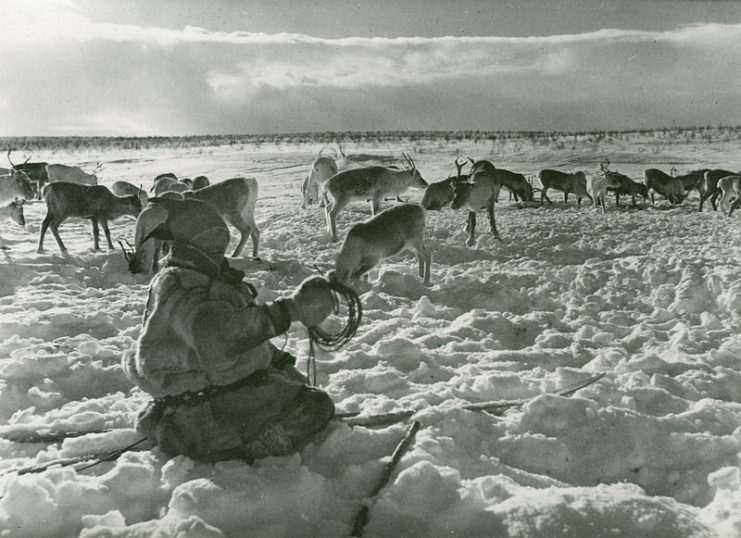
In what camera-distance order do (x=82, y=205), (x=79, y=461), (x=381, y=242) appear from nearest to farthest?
(x=79, y=461) < (x=381, y=242) < (x=82, y=205)

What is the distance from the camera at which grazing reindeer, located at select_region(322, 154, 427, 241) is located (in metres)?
10.6

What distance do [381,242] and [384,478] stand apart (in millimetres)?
Answer: 4264

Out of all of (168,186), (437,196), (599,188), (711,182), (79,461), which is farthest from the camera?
(599,188)

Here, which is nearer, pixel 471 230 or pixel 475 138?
pixel 471 230

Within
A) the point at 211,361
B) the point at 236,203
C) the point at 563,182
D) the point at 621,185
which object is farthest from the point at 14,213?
the point at 621,185

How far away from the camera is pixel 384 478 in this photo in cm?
315

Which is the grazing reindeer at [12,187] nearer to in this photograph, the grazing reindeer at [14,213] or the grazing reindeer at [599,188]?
the grazing reindeer at [14,213]

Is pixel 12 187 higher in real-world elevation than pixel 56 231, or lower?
higher

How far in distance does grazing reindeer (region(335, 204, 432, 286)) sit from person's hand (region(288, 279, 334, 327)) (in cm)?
368

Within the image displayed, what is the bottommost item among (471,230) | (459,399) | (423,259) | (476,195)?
(459,399)

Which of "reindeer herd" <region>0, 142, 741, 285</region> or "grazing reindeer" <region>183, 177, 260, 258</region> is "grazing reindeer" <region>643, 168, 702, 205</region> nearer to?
"reindeer herd" <region>0, 142, 741, 285</region>

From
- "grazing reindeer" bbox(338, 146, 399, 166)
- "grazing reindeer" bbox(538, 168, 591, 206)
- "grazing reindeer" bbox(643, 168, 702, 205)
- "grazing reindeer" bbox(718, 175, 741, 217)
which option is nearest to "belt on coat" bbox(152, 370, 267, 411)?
"grazing reindeer" bbox(718, 175, 741, 217)

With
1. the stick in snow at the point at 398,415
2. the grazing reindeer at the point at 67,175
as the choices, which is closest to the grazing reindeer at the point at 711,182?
the stick in snow at the point at 398,415

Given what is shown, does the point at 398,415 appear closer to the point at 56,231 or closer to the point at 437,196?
the point at 56,231
